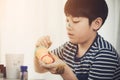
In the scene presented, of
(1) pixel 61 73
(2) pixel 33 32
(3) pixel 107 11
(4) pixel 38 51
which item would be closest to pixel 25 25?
(2) pixel 33 32

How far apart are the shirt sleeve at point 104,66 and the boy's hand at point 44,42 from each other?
0.31m

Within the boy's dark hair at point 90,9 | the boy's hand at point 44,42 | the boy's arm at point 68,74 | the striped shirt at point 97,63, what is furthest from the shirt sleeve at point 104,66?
the boy's hand at point 44,42

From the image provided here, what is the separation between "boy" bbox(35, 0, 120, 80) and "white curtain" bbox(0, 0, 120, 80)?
4cm

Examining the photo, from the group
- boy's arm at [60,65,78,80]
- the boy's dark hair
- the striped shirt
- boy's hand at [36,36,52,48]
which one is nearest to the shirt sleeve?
the striped shirt

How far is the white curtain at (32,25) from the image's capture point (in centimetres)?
128

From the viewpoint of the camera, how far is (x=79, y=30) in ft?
4.19

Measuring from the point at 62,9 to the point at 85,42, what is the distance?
0.83 feet

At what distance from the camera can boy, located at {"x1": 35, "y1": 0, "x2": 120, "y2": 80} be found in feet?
4.02

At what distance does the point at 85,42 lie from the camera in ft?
4.20

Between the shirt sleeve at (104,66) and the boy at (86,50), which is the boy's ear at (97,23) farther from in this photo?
the shirt sleeve at (104,66)

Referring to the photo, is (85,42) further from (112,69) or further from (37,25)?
(37,25)

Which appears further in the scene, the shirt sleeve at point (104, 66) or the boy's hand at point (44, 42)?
the boy's hand at point (44, 42)

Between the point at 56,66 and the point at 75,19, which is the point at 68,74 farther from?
the point at 75,19

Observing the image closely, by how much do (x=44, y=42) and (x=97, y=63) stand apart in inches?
14.0
